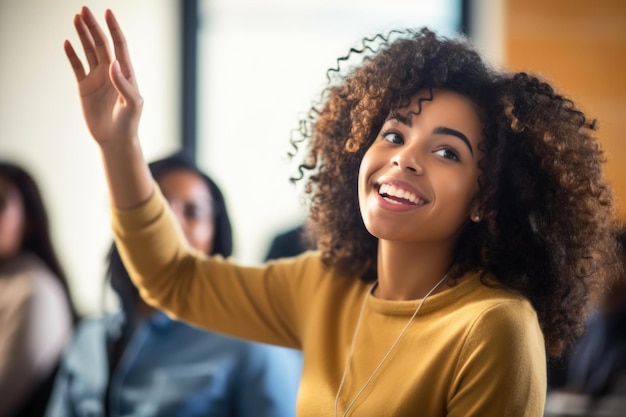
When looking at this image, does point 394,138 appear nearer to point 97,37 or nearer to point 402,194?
point 402,194

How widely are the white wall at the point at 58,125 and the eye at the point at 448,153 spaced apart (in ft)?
7.45

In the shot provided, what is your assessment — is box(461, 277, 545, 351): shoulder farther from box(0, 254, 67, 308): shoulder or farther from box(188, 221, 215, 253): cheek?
box(0, 254, 67, 308): shoulder

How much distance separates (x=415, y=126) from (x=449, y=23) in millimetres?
2504

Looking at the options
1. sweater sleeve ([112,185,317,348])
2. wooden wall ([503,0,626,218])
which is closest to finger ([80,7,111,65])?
sweater sleeve ([112,185,317,348])

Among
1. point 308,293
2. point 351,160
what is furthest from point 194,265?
point 351,160

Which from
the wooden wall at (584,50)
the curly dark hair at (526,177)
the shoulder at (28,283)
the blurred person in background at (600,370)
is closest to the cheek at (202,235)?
the shoulder at (28,283)

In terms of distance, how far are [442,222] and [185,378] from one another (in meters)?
1.00

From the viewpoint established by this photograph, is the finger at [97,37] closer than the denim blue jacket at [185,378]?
Yes

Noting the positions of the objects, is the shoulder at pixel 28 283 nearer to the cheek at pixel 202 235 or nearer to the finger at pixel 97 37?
the cheek at pixel 202 235

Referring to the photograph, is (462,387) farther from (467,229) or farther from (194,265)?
(194,265)

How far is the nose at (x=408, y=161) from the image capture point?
1.08m

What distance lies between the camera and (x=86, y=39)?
1.22 metres

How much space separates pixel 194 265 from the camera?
140 cm

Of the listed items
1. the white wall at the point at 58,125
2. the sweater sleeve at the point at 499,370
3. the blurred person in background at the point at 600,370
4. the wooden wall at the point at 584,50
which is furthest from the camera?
the wooden wall at the point at 584,50
